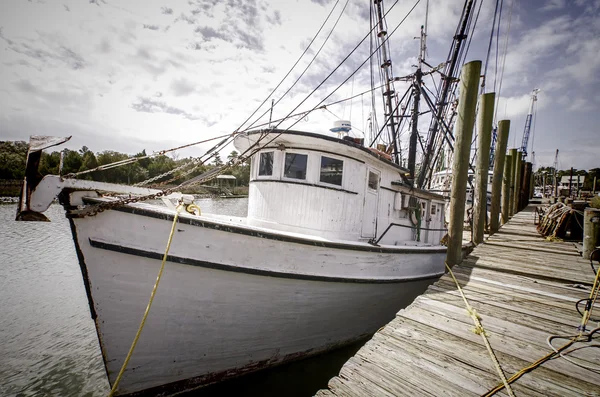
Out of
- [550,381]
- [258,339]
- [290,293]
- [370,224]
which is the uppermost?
[370,224]

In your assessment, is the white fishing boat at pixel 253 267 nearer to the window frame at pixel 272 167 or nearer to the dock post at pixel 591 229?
the window frame at pixel 272 167

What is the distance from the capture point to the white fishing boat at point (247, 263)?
122 inches

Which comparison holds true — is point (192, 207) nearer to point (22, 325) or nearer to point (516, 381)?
point (516, 381)

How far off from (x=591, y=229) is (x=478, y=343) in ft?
14.8

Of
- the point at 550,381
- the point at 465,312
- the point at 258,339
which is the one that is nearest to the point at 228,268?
the point at 258,339

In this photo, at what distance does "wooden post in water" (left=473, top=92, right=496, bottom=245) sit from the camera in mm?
6520

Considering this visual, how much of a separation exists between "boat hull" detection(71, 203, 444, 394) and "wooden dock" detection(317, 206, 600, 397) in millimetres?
1535

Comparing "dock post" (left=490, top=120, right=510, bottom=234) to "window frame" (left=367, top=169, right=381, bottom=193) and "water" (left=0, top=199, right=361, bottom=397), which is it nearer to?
"window frame" (left=367, top=169, right=381, bottom=193)

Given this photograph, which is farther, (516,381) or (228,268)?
(228,268)

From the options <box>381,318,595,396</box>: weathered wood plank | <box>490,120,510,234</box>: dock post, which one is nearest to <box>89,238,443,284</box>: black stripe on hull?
<box>381,318,595,396</box>: weathered wood plank

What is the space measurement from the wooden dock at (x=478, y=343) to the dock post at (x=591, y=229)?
103cm

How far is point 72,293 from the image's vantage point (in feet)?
26.3

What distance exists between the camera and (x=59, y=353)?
544cm

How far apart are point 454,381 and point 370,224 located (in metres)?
3.62
